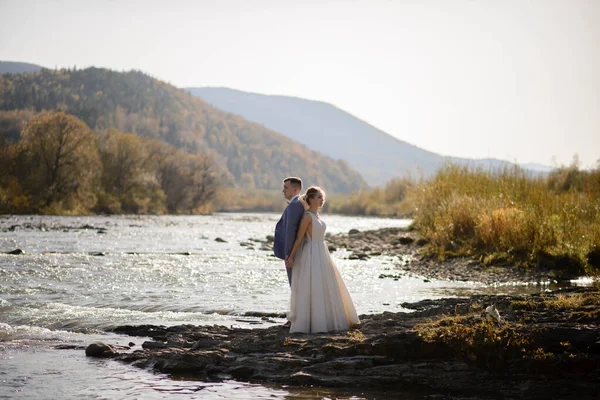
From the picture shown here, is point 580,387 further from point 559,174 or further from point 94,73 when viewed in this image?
point 94,73

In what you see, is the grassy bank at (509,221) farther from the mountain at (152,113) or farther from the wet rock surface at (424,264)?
the mountain at (152,113)

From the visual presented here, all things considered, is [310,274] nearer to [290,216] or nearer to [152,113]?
[290,216]

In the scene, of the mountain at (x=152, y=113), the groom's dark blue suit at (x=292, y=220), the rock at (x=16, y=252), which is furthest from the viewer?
the mountain at (x=152, y=113)

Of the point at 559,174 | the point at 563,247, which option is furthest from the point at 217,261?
the point at 559,174

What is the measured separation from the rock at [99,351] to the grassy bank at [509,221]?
499 inches

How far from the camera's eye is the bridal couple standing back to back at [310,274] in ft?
33.1

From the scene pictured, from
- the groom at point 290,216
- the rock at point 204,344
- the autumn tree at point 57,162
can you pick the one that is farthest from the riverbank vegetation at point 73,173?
the rock at point 204,344

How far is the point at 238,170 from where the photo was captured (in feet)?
578

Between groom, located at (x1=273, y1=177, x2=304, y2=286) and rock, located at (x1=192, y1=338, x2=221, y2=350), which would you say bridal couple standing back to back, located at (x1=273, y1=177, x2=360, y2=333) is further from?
rock, located at (x1=192, y1=338, x2=221, y2=350)

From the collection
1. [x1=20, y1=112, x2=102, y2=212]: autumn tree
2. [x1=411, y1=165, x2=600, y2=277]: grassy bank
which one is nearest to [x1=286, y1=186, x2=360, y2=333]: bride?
[x1=411, y1=165, x2=600, y2=277]: grassy bank

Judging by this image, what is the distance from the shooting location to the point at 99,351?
922 centimetres

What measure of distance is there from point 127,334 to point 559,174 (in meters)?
31.0

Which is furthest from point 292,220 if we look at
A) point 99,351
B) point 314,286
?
point 99,351

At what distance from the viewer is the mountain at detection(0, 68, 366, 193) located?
135375mm
